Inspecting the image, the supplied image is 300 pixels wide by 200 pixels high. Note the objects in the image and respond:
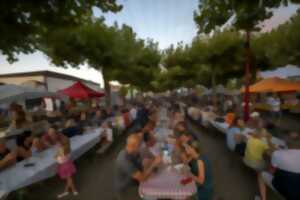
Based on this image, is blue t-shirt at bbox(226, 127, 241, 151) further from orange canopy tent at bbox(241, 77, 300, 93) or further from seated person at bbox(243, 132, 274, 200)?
orange canopy tent at bbox(241, 77, 300, 93)

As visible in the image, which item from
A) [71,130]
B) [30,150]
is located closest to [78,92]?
[71,130]

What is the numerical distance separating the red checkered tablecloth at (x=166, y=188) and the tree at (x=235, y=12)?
4170mm

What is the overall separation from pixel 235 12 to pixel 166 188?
4.87 m

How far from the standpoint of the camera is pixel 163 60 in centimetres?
2762

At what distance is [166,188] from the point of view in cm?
299

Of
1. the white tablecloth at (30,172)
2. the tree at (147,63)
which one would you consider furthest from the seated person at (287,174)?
the tree at (147,63)

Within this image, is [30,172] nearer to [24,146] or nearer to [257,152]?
[24,146]

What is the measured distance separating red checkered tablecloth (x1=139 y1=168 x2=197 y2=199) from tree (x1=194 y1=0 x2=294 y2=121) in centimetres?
417

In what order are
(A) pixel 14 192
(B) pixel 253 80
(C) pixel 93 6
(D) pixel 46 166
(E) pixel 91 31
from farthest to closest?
(B) pixel 253 80 → (E) pixel 91 31 → (C) pixel 93 6 → (D) pixel 46 166 → (A) pixel 14 192

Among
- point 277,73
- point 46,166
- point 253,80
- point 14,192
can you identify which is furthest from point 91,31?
point 277,73

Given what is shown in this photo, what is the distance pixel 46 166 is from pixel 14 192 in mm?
810

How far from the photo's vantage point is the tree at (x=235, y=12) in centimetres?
495

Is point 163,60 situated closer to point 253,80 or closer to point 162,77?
point 162,77

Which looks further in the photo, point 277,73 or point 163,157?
point 277,73
